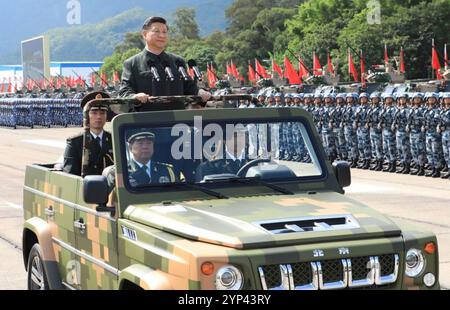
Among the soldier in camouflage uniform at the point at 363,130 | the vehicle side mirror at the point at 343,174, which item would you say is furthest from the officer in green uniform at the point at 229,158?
the soldier in camouflage uniform at the point at 363,130

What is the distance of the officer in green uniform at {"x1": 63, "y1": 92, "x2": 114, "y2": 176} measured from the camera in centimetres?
691

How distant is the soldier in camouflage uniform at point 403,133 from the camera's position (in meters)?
20.5

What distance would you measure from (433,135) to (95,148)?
13570 millimetres

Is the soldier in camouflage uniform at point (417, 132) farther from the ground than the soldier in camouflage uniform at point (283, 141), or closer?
closer

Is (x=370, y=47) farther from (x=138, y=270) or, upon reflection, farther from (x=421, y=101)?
(x=138, y=270)

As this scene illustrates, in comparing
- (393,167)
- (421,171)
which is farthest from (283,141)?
(393,167)

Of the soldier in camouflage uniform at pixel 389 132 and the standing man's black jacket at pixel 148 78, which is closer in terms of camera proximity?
the standing man's black jacket at pixel 148 78

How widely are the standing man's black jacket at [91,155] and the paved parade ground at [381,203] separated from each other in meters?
2.13

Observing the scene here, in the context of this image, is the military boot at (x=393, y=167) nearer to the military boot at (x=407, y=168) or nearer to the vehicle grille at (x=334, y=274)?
the military boot at (x=407, y=168)

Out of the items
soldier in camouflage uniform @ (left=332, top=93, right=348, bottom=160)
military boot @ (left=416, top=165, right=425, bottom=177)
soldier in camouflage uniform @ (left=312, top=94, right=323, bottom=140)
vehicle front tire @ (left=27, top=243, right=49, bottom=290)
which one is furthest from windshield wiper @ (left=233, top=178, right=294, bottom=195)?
soldier in camouflage uniform @ (left=312, top=94, right=323, bottom=140)

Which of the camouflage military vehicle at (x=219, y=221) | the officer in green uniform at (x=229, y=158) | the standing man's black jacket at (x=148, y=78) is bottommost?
the camouflage military vehicle at (x=219, y=221)

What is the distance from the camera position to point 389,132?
21047 mm

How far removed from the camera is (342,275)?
491 cm

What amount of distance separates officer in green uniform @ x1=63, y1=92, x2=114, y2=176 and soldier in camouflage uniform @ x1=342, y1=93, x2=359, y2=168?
1592 cm
